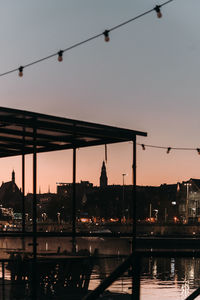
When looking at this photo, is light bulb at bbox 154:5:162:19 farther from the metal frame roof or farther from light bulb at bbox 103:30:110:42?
the metal frame roof

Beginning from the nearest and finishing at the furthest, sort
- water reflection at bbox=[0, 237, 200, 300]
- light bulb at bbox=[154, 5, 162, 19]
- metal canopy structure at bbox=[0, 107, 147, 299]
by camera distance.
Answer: light bulb at bbox=[154, 5, 162, 19] < metal canopy structure at bbox=[0, 107, 147, 299] < water reflection at bbox=[0, 237, 200, 300]

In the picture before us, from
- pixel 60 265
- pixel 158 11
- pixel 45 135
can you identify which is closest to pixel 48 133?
pixel 45 135

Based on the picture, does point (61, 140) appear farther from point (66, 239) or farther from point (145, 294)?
point (145, 294)

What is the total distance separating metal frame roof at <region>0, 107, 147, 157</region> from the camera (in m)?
9.70

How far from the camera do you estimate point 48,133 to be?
11.6m

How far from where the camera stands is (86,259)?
1043 cm

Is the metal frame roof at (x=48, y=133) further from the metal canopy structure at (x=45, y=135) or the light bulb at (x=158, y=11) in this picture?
the light bulb at (x=158, y=11)

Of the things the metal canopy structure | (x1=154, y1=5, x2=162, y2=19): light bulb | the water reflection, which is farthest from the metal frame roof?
(x1=154, y1=5, x2=162, y2=19): light bulb

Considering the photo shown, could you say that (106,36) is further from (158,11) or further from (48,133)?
(48,133)

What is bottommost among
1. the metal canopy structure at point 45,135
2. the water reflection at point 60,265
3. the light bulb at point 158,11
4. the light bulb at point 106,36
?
the water reflection at point 60,265

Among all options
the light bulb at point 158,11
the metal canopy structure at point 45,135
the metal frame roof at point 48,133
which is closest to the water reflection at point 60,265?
the metal canopy structure at point 45,135

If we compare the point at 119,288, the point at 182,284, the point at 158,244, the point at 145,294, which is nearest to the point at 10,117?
the point at 119,288

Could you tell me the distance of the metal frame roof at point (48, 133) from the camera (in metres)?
9.70

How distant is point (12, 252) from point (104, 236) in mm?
1931
